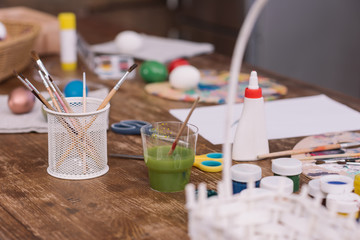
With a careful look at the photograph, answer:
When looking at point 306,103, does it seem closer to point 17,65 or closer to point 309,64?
point 17,65

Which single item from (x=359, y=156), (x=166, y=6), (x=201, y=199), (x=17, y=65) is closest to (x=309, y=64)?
(x=166, y=6)

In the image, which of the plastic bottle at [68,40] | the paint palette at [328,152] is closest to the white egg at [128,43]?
the plastic bottle at [68,40]

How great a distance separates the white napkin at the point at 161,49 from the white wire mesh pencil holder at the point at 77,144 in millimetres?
944

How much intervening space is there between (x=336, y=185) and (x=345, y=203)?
0.05 m

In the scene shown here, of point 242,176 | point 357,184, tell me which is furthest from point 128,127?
point 357,184

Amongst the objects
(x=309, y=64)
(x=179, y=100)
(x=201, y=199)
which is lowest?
(x=309, y=64)

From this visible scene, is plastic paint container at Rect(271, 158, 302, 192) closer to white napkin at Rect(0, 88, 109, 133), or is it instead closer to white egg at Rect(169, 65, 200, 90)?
white napkin at Rect(0, 88, 109, 133)

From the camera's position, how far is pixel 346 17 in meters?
3.17

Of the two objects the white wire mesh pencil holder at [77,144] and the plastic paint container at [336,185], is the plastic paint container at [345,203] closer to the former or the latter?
the plastic paint container at [336,185]

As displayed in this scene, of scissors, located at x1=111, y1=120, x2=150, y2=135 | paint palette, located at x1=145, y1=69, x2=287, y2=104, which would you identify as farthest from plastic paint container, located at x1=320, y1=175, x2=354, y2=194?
paint palette, located at x1=145, y1=69, x2=287, y2=104

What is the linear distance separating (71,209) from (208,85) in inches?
34.1

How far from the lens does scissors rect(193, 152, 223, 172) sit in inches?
43.4

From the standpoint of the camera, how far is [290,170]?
0.99 m

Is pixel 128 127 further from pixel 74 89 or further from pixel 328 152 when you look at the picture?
pixel 328 152
